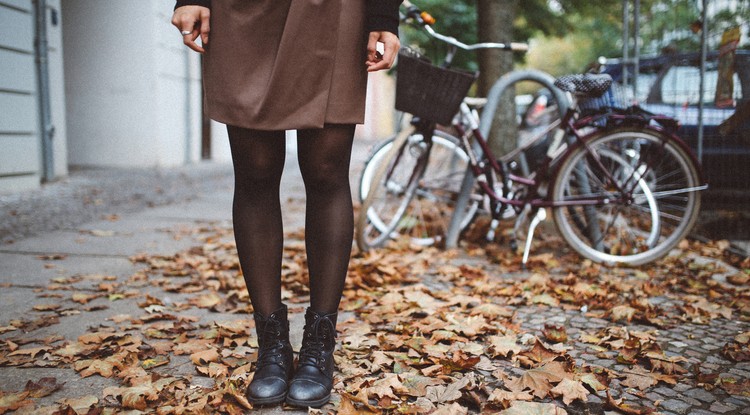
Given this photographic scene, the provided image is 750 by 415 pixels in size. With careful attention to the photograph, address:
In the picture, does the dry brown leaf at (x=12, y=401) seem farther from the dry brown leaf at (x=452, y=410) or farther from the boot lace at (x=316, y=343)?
the dry brown leaf at (x=452, y=410)

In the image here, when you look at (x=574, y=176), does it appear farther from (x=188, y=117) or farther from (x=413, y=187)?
(x=188, y=117)

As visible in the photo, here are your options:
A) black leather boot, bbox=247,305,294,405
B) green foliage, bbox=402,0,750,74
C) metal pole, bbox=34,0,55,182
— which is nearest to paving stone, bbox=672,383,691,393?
black leather boot, bbox=247,305,294,405

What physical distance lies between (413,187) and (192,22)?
2298 millimetres

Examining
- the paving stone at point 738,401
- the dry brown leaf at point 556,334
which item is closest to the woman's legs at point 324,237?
the dry brown leaf at point 556,334

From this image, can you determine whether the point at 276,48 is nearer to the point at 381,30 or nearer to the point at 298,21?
the point at 298,21

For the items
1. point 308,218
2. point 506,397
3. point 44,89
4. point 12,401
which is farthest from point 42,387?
point 44,89

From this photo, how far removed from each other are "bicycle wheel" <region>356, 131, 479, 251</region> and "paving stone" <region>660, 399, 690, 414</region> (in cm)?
202

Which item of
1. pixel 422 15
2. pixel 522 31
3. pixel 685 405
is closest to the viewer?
pixel 685 405

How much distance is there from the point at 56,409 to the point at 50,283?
1.46 meters

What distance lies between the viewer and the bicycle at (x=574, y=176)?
10.7 feet

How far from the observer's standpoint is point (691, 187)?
3.28 m

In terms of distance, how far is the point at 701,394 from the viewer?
5.79 ft

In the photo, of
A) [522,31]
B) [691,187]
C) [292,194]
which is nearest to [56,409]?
[691,187]

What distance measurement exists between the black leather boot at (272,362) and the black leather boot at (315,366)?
0.04m
